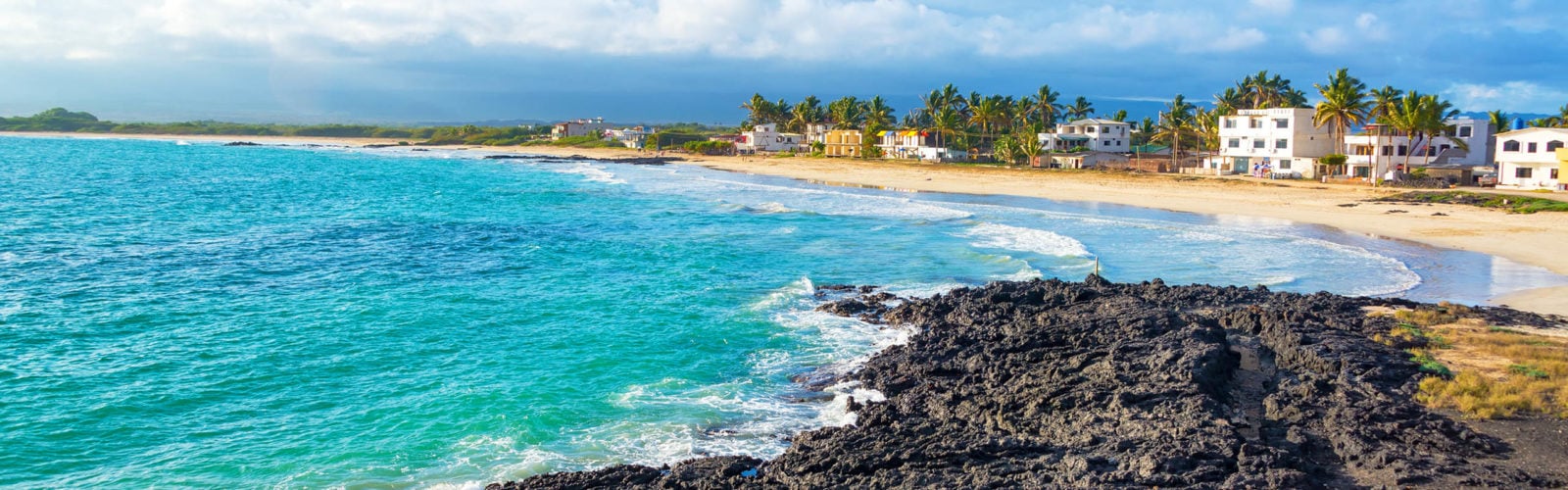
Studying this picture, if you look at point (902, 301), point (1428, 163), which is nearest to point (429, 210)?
point (902, 301)

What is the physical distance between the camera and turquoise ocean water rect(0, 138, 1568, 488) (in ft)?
45.9

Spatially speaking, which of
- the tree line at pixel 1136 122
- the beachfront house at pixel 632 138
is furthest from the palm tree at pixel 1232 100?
the beachfront house at pixel 632 138

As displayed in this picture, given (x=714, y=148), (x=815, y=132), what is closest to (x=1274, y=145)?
(x=815, y=132)

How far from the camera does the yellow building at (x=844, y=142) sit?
379 feet

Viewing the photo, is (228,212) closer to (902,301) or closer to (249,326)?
(249,326)

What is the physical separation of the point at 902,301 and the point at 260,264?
21088 mm

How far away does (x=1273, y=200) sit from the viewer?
5231 centimetres

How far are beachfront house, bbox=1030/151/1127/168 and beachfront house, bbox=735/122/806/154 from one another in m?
52.8

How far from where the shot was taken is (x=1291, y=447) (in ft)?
37.3

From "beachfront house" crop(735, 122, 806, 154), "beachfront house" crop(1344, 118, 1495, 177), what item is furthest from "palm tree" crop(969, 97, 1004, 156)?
"beachfront house" crop(1344, 118, 1495, 177)

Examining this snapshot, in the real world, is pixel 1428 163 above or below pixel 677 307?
above

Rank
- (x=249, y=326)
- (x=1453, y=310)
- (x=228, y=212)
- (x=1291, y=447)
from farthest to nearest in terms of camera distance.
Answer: (x=228, y=212) → (x=249, y=326) → (x=1453, y=310) → (x=1291, y=447)

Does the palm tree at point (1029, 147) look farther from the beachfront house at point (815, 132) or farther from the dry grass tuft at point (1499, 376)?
the dry grass tuft at point (1499, 376)

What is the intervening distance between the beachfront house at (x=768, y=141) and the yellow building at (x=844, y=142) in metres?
14.8
